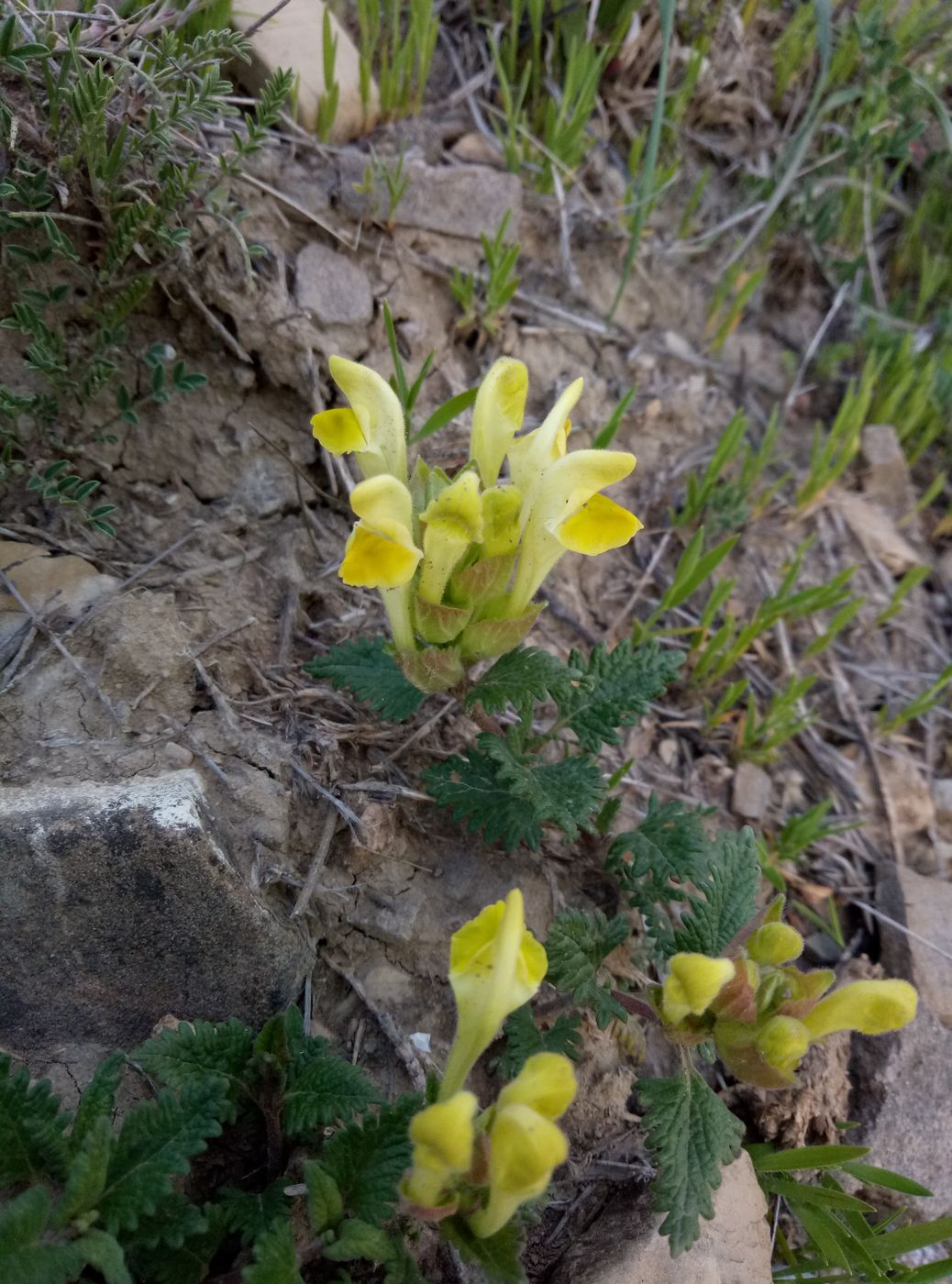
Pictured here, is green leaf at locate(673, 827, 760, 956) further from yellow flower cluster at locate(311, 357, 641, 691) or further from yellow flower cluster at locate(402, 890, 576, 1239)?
yellow flower cluster at locate(311, 357, 641, 691)

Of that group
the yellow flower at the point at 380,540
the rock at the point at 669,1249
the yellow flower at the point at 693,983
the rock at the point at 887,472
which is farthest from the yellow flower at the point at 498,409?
the rock at the point at 887,472

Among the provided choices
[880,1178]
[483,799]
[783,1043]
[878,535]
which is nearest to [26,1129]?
Answer: [483,799]

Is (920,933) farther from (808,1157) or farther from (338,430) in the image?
(338,430)

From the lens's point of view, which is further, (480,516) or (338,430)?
(338,430)

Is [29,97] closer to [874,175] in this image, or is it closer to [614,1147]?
[614,1147]

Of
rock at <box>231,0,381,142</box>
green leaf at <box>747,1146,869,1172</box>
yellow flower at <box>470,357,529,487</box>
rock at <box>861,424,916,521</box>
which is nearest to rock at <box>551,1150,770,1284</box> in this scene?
green leaf at <box>747,1146,869,1172</box>

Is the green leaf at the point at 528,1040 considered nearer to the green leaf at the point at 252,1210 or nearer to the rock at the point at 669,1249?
the rock at the point at 669,1249

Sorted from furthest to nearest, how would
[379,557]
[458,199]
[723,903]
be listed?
[458,199] → [723,903] → [379,557]
